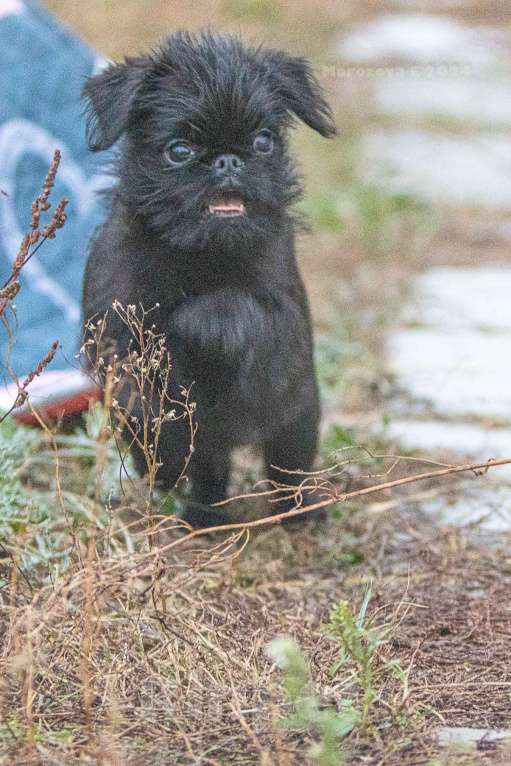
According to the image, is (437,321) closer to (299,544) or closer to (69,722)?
(299,544)

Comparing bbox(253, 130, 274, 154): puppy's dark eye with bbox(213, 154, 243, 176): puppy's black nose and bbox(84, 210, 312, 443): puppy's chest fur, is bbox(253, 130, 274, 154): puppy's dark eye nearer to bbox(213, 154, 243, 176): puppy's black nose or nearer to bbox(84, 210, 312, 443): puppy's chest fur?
bbox(213, 154, 243, 176): puppy's black nose

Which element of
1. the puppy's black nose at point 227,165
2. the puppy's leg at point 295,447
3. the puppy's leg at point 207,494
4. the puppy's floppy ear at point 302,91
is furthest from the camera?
the puppy's leg at point 207,494

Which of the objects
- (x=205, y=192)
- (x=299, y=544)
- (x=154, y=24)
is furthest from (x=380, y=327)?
(x=154, y=24)

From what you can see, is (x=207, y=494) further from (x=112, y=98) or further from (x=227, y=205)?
(x=112, y=98)

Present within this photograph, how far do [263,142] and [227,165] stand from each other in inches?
7.3

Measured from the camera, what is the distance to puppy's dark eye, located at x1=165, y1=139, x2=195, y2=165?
294cm

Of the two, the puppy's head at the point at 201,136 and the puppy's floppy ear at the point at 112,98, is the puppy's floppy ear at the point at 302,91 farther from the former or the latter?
the puppy's floppy ear at the point at 112,98

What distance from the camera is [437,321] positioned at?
5258 mm

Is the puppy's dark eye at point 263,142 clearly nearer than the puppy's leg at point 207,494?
Yes

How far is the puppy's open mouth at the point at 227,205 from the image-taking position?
2.94m

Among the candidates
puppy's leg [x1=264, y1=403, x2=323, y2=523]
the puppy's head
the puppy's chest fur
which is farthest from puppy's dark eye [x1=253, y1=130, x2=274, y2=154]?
puppy's leg [x1=264, y1=403, x2=323, y2=523]

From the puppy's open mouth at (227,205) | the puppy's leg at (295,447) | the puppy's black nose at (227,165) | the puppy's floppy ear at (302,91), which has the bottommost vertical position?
the puppy's leg at (295,447)

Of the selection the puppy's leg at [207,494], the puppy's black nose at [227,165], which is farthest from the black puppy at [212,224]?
the puppy's leg at [207,494]

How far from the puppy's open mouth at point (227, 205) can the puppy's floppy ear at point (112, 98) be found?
0.32 metres
